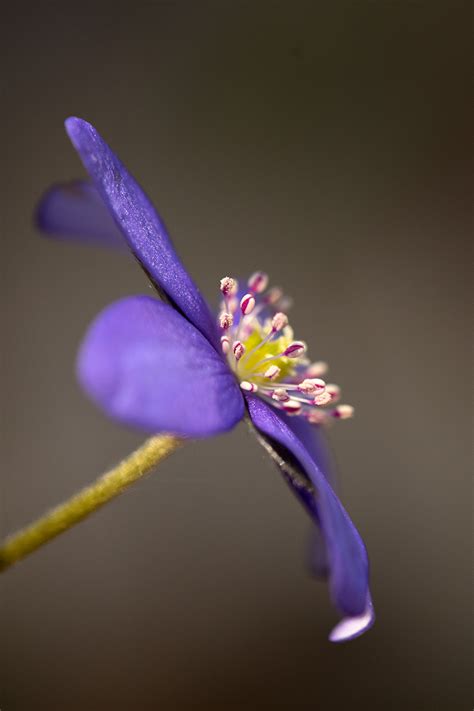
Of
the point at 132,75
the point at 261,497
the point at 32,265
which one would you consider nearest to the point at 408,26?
the point at 132,75

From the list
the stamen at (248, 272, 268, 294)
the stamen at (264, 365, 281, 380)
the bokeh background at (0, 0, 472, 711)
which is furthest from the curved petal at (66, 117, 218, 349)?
the bokeh background at (0, 0, 472, 711)

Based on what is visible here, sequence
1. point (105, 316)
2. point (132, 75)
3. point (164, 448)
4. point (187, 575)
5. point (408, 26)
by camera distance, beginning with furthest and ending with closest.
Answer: point (408, 26) → point (132, 75) → point (187, 575) → point (164, 448) → point (105, 316)

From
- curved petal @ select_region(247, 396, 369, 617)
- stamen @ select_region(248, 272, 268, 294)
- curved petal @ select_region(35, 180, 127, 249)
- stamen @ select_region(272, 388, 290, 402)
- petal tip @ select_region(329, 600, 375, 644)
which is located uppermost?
curved petal @ select_region(35, 180, 127, 249)

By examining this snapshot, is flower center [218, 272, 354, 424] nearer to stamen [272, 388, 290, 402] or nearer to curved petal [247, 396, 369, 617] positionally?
stamen [272, 388, 290, 402]

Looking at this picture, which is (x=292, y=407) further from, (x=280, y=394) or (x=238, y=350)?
(x=238, y=350)

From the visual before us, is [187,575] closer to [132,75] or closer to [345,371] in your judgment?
[345,371]

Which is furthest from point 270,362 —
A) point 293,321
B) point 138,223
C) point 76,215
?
point 293,321

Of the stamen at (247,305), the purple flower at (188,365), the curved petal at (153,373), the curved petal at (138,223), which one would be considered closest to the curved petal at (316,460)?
the purple flower at (188,365)

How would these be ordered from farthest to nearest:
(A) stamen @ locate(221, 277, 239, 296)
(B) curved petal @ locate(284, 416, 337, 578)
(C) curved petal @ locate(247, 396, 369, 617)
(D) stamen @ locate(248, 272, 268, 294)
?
1. (D) stamen @ locate(248, 272, 268, 294)
2. (B) curved petal @ locate(284, 416, 337, 578)
3. (A) stamen @ locate(221, 277, 239, 296)
4. (C) curved petal @ locate(247, 396, 369, 617)
